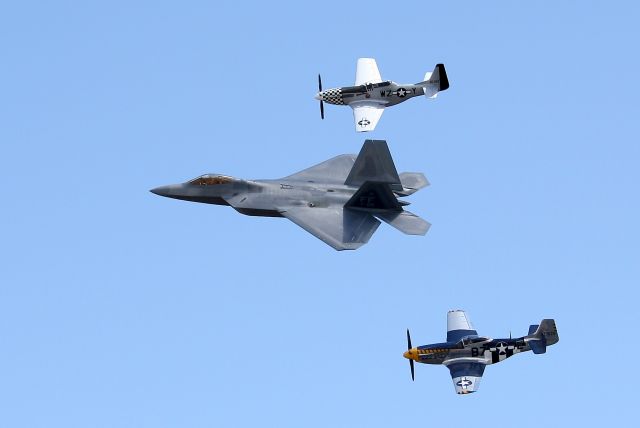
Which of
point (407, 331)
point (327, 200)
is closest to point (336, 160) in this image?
point (327, 200)

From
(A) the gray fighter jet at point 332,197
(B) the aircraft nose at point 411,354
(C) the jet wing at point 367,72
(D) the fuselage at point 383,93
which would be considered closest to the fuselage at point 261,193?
(A) the gray fighter jet at point 332,197

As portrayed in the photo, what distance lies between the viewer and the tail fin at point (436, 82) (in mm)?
86875

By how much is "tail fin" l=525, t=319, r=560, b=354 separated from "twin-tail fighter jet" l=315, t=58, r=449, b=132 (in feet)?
61.2

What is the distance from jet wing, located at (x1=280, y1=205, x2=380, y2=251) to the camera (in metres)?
70.9

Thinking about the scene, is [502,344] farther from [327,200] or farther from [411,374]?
[327,200]

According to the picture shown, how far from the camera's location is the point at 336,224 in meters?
72.2

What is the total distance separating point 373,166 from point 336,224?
13.3 feet

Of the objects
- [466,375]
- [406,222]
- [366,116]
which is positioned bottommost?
[466,375]

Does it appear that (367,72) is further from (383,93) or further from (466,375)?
(466,375)

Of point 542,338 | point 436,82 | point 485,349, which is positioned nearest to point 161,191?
point 485,349

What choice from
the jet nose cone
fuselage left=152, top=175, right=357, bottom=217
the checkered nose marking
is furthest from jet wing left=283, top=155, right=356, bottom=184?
the checkered nose marking

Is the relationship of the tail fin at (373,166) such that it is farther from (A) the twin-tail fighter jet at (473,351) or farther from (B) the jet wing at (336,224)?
(A) the twin-tail fighter jet at (473,351)

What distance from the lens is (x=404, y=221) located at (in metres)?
73.2

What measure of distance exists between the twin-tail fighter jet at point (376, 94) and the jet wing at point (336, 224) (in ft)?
44.8
